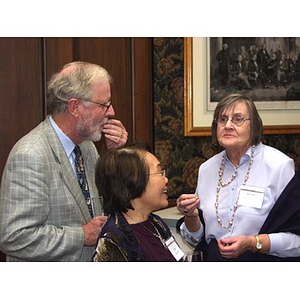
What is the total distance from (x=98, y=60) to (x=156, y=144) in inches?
29.8

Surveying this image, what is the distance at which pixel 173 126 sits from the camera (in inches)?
163

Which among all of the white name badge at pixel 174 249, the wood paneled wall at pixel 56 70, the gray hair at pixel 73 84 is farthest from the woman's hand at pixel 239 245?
the wood paneled wall at pixel 56 70

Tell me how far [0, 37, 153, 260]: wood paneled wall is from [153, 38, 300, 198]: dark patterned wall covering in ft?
0.23

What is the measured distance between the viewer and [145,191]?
220 centimetres

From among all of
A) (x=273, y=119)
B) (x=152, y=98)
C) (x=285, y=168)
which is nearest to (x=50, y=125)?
(x=285, y=168)

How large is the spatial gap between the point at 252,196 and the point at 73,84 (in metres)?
0.94

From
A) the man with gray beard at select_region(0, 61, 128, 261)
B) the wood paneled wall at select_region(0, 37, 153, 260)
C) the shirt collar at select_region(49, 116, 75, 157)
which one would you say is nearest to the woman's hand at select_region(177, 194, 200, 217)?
the man with gray beard at select_region(0, 61, 128, 261)

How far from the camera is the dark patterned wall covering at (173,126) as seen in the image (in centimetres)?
409

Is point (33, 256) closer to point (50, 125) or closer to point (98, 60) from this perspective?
point (50, 125)

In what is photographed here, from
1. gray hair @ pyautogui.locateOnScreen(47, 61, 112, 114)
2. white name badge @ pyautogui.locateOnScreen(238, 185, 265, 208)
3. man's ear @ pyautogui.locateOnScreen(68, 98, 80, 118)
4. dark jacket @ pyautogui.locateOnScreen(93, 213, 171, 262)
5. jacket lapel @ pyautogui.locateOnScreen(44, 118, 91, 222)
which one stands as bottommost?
dark jacket @ pyautogui.locateOnScreen(93, 213, 171, 262)

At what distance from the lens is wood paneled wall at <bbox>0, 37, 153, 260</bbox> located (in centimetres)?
324

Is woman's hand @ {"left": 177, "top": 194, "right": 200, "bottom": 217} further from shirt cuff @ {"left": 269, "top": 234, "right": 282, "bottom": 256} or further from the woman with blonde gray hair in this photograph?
shirt cuff @ {"left": 269, "top": 234, "right": 282, "bottom": 256}

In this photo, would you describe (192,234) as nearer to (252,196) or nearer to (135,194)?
(252,196)

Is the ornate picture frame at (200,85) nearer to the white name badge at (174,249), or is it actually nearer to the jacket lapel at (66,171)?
the jacket lapel at (66,171)
